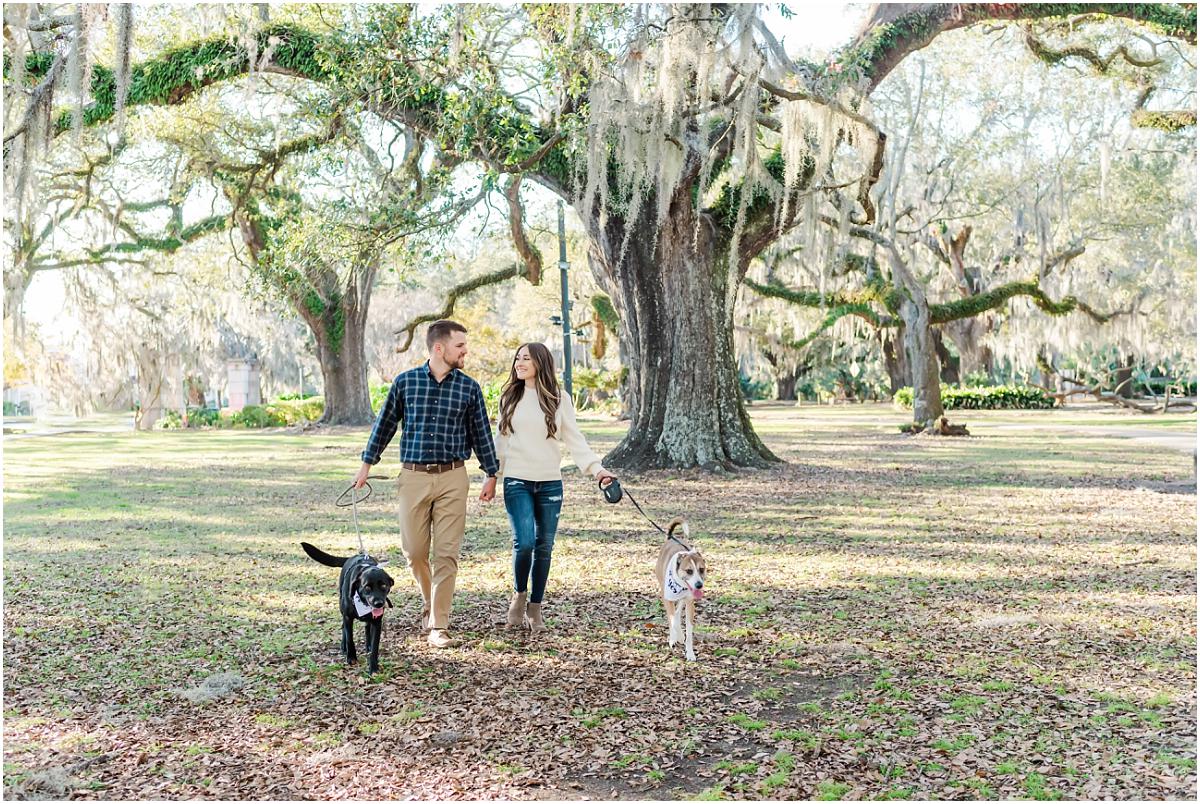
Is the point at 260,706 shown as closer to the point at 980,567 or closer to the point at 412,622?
the point at 412,622

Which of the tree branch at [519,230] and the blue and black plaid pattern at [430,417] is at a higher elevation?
the tree branch at [519,230]

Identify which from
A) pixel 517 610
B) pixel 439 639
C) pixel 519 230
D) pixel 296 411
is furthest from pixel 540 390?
pixel 296 411

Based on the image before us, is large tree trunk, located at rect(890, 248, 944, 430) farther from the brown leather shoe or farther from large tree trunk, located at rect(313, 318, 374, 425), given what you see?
the brown leather shoe

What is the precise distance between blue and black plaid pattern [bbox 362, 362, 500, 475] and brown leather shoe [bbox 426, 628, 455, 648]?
867mm

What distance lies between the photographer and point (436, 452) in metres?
5.26

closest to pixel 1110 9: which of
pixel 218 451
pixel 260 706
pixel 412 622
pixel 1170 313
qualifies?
pixel 412 622

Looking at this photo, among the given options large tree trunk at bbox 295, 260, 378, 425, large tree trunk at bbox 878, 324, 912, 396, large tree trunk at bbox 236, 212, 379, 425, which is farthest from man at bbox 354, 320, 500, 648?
large tree trunk at bbox 878, 324, 912, 396

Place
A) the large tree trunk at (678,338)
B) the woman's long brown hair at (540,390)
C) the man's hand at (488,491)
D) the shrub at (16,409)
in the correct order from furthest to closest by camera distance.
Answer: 1. the shrub at (16,409)
2. the large tree trunk at (678,338)
3. the woman's long brown hair at (540,390)
4. the man's hand at (488,491)

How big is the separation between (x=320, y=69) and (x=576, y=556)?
8.47m

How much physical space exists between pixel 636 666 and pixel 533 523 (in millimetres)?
1019

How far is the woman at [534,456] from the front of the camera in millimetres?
5492

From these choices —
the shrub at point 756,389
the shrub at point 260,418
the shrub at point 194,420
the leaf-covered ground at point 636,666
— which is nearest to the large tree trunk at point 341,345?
the shrub at point 260,418

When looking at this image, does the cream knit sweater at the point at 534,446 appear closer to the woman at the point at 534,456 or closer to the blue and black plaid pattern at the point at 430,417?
the woman at the point at 534,456

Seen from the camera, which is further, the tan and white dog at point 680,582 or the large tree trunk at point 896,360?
the large tree trunk at point 896,360
